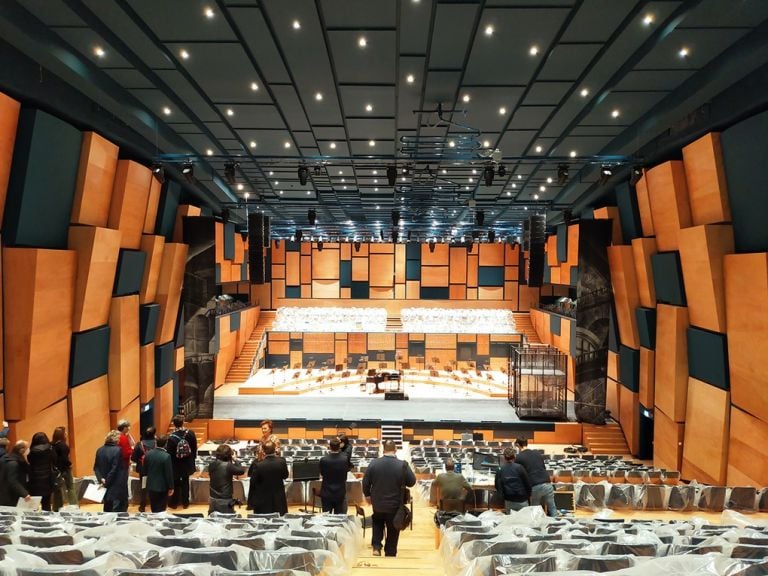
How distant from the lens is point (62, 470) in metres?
6.55

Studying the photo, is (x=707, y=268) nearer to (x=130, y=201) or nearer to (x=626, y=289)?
(x=626, y=289)

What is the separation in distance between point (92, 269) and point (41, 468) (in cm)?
496

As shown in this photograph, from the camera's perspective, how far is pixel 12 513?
5070mm

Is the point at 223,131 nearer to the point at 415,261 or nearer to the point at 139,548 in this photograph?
the point at 139,548

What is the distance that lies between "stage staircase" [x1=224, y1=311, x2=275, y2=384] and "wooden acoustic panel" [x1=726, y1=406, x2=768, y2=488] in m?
19.2

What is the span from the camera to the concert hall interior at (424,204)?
6539 millimetres

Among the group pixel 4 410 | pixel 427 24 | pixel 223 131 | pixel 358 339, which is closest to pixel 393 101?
pixel 427 24

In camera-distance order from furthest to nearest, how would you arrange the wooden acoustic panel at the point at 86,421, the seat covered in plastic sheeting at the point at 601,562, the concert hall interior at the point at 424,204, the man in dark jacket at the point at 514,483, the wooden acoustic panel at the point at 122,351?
the wooden acoustic panel at the point at 122,351, the wooden acoustic panel at the point at 86,421, the concert hall interior at the point at 424,204, the man in dark jacket at the point at 514,483, the seat covered in plastic sheeting at the point at 601,562

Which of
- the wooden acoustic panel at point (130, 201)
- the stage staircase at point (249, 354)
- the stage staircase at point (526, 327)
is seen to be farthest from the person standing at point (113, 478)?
the stage staircase at point (526, 327)

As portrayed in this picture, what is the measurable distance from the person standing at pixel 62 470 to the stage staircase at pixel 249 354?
684 inches

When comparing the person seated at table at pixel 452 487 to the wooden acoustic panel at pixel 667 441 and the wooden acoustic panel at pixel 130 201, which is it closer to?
the wooden acoustic panel at pixel 667 441

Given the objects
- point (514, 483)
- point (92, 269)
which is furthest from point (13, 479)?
point (514, 483)

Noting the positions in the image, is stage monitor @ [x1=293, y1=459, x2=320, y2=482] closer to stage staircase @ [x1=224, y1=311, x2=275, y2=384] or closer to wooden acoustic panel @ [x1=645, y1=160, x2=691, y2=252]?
wooden acoustic panel @ [x1=645, y1=160, x2=691, y2=252]

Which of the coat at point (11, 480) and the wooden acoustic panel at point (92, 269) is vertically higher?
the wooden acoustic panel at point (92, 269)
